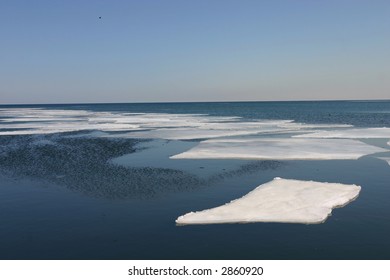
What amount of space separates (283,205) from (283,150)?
9404 millimetres

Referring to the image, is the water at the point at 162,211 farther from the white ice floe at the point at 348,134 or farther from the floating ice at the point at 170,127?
the floating ice at the point at 170,127

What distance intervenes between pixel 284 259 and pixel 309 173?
24.4 feet

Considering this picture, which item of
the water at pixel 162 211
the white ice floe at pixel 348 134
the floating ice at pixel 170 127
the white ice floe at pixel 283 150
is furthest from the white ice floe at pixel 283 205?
the floating ice at pixel 170 127

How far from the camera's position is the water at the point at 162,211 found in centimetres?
714

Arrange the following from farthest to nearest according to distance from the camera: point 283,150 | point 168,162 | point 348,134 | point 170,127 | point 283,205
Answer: point 170,127 < point 348,134 < point 283,150 < point 168,162 < point 283,205

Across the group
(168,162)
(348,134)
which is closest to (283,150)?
(168,162)

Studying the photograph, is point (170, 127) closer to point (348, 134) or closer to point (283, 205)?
point (348, 134)

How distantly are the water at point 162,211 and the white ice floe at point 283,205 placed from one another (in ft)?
0.79

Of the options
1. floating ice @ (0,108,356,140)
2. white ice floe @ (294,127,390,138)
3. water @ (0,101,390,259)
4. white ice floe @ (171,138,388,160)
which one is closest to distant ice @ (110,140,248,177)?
water @ (0,101,390,259)

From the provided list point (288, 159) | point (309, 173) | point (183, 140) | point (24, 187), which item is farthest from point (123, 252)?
point (183, 140)

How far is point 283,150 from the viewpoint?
18422mm

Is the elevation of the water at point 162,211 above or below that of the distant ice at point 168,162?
below

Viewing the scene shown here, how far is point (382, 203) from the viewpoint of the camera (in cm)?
990

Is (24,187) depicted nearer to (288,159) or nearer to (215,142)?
(288,159)
